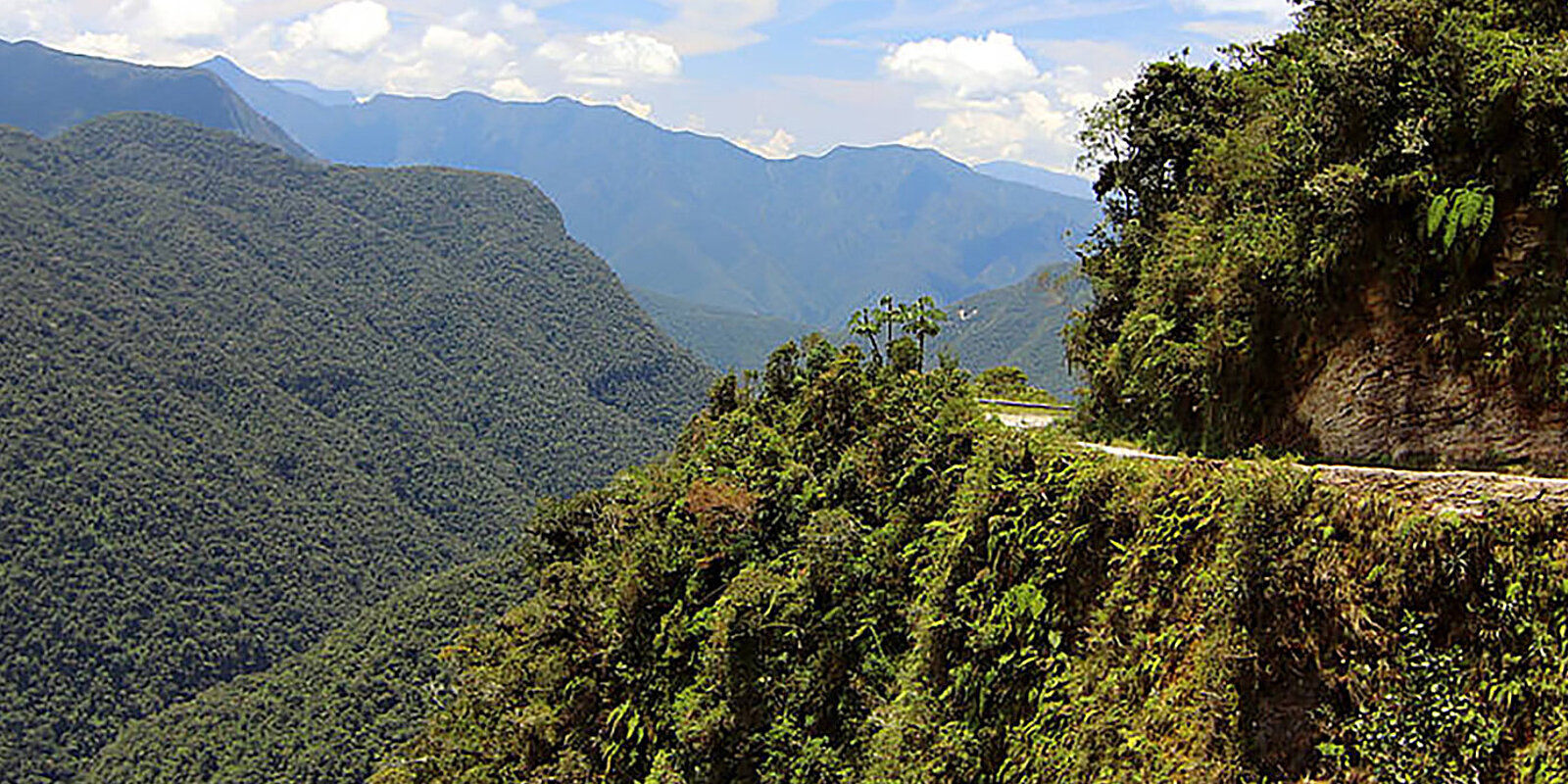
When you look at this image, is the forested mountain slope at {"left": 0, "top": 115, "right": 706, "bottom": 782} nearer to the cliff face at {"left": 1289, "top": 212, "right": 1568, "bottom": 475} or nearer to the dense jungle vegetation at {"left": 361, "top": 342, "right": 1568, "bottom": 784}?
the dense jungle vegetation at {"left": 361, "top": 342, "right": 1568, "bottom": 784}

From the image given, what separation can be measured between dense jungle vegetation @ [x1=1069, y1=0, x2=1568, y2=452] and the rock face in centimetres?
12

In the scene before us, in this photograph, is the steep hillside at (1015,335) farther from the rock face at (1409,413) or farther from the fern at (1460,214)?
the fern at (1460,214)

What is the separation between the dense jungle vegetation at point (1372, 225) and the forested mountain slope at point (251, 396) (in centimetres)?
6636

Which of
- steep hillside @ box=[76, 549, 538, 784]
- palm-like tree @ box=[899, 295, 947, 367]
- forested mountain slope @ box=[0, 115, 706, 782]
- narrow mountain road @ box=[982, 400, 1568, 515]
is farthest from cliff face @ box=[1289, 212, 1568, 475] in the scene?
forested mountain slope @ box=[0, 115, 706, 782]

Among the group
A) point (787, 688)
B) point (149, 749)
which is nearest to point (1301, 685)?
point (787, 688)

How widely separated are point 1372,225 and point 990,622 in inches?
195

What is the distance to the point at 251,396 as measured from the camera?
107500mm

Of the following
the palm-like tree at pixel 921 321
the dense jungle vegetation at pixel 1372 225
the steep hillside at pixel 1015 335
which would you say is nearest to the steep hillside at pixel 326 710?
the palm-like tree at pixel 921 321

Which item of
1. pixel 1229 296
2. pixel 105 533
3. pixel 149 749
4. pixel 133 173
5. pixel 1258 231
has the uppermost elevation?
pixel 133 173

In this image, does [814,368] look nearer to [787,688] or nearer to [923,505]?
[923,505]

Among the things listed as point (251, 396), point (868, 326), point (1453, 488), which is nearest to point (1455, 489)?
point (1453, 488)

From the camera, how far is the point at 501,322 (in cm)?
15112

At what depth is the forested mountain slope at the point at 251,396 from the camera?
6981cm

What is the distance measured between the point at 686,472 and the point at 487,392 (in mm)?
123991
